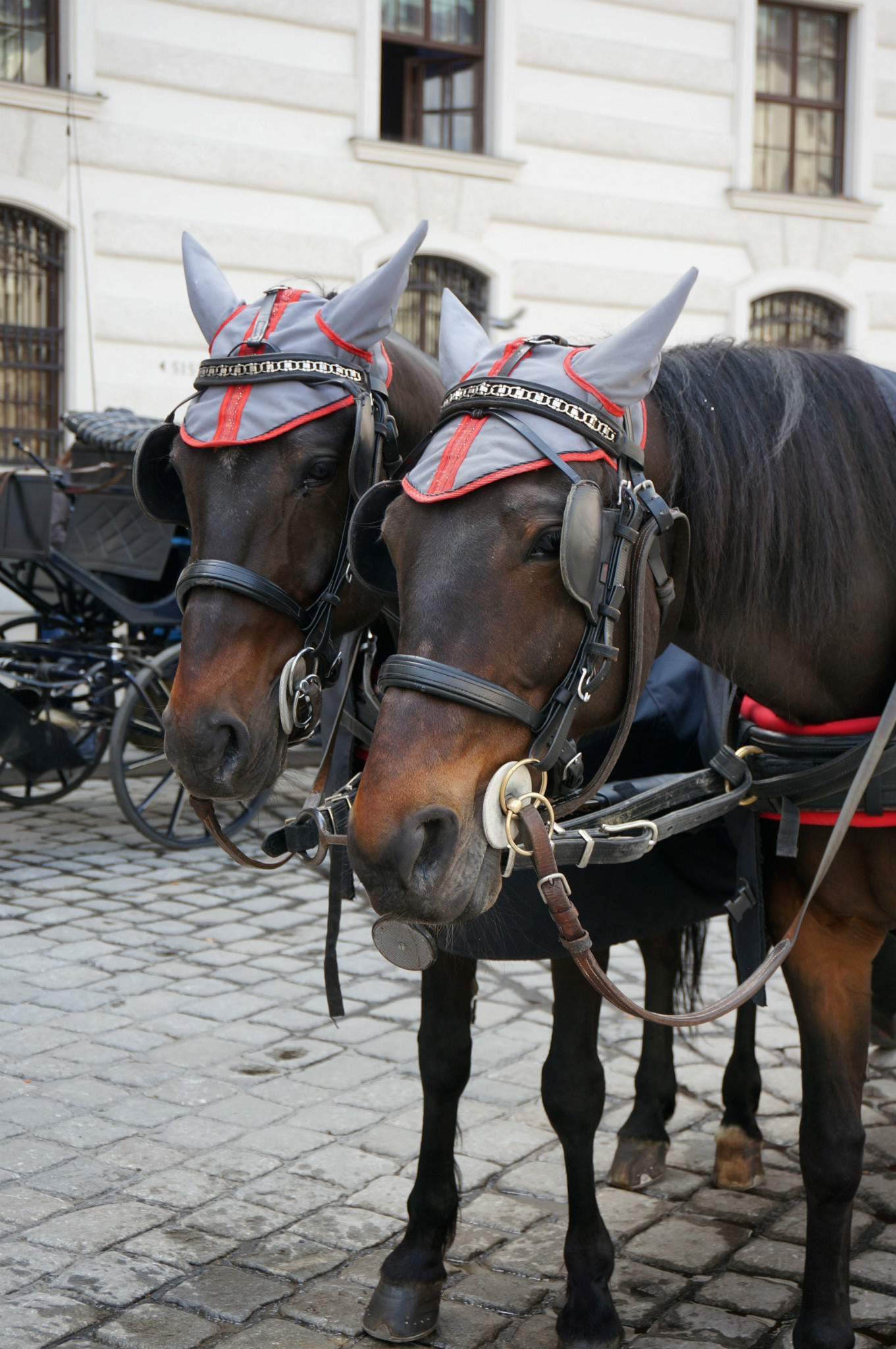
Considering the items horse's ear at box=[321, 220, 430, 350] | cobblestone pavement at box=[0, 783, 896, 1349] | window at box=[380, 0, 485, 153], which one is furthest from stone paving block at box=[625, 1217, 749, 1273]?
window at box=[380, 0, 485, 153]

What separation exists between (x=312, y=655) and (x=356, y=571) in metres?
0.33

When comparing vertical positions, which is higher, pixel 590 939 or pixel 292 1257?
pixel 590 939

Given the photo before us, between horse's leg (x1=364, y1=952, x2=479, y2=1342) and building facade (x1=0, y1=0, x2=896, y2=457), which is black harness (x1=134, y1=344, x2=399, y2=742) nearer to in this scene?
horse's leg (x1=364, y1=952, x2=479, y2=1342)

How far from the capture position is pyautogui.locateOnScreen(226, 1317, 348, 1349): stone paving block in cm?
249

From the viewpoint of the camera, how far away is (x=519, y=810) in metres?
1.75

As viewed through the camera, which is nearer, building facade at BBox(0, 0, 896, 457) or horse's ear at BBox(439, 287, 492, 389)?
horse's ear at BBox(439, 287, 492, 389)

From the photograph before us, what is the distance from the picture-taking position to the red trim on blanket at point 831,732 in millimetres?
2342

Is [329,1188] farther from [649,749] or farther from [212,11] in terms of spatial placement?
[212,11]

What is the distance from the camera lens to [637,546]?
6.32ft

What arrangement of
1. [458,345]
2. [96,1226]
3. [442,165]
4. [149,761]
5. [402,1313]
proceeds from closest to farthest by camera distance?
[458,345], [402,1313], [96,1226], [149,761], [442,165]

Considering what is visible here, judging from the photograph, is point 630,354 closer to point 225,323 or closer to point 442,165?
point 225,323

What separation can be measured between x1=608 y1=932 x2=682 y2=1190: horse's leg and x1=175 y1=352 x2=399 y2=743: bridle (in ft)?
3.93

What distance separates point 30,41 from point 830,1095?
31.8ft

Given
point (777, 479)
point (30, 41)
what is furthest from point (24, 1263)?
point (30, 41)
